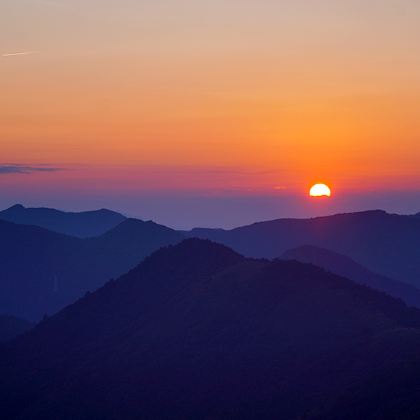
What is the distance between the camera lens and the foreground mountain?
591 feet

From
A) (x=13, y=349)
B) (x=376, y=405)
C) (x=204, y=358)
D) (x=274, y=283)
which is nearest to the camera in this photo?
(x=376, y=405)

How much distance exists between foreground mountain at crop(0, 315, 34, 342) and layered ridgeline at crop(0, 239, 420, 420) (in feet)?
103

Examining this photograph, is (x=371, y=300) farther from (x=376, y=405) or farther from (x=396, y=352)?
(x=376, y=405)

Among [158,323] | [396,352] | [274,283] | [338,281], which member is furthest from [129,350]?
[396,352]

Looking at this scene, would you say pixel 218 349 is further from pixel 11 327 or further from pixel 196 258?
pixel 11 327

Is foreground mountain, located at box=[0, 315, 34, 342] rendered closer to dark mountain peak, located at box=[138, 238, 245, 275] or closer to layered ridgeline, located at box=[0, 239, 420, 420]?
layered ridgeline, located at box=[0, 239, 420, 420]

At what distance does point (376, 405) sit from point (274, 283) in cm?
4372

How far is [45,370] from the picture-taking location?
132 meters

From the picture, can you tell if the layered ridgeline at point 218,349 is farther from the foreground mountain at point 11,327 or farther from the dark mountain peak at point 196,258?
the foreground mountain at point 11,327

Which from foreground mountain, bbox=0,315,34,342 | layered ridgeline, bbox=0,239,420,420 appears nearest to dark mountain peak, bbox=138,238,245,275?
layered ridgeline, bbox=0,239,420,420

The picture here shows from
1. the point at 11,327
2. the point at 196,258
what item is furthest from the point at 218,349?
the point at 11,327

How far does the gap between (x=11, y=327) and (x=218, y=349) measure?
285ft

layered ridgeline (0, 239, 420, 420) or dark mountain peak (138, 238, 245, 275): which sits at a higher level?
dark mountain peak (138, 238, 245, 275)

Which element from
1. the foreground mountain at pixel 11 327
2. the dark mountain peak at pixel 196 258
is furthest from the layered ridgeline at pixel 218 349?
the foreground mountain at pixel 11 327
